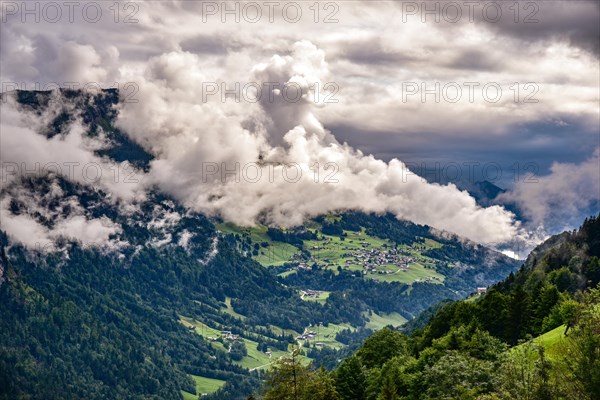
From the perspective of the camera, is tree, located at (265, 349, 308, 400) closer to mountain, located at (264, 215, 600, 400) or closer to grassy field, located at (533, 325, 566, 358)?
mountain, located at (264, 215, 600, 400)

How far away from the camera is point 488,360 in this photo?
144 m

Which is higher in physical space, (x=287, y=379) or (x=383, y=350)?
(x=287, y=379)

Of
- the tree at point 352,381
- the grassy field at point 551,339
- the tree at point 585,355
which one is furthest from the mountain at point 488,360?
the tree at point 352,381

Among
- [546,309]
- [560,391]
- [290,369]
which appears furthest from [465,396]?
[546,309]

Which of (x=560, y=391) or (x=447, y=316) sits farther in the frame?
(x=447, y=316)

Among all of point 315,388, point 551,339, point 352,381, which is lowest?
point 352,381

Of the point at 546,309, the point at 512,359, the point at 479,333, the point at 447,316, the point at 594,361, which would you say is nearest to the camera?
the point at 594,361

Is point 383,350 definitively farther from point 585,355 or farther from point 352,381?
point 585,355

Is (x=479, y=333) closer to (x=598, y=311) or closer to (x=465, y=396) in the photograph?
(x=465, y=396)

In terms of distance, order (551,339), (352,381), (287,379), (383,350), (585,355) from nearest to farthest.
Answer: (585,355) < (287,379) < (551,339) < (352,381) < (383,350)

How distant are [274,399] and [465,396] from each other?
121 feet

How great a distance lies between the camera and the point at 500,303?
18875 centimetres

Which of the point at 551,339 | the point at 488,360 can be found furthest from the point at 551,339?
the point at 488,360

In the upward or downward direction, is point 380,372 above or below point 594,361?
below
